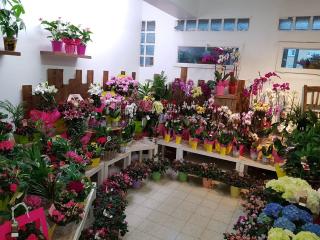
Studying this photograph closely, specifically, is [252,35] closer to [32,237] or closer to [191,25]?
[191,25]

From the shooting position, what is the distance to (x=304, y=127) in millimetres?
2846

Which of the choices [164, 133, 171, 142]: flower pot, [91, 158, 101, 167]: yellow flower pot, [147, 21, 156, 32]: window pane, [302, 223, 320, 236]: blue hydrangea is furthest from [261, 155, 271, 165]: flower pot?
[147, 21, 156, 32]: window pane

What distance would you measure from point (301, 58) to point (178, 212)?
298 centimetres

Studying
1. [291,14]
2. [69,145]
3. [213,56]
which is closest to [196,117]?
[213,56]

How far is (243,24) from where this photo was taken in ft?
14.0

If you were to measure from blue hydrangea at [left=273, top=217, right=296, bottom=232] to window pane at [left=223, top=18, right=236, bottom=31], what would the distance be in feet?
11.5

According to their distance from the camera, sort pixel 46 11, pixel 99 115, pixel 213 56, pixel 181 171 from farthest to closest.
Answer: pixel 213 56 → pixel 181 171 → pixel 99 115 → pixel 46 11

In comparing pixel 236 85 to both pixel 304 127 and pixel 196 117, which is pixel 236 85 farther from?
pixel 304 127

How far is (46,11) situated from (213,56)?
2.50 meters

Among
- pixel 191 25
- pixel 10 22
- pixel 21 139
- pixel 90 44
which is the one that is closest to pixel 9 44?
pixel 10 22

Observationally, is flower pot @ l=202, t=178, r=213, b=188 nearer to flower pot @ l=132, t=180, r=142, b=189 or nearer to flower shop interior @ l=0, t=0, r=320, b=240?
flower shop interior @ l=0, t=0, r=320, b=240

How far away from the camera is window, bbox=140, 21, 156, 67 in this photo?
16.4ft

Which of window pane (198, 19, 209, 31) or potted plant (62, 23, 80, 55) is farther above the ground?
window pane (198, 19, 209, 31)

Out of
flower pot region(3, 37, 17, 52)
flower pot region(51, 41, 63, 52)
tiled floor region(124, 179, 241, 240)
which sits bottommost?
tiled floor region(124, 179, 241, 240)
